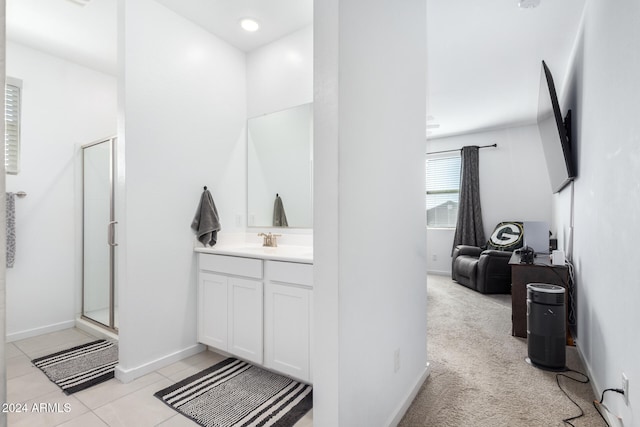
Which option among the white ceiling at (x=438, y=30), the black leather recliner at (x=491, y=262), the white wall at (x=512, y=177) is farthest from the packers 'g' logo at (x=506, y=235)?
the white ceiling at (x=438, y=30)

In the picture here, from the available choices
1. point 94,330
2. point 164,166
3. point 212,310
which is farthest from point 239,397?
point 94,330

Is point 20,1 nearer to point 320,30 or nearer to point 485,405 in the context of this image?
point 320,30

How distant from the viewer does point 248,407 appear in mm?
1797

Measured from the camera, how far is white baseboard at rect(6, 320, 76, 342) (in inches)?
110

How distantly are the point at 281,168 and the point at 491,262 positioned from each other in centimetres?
325

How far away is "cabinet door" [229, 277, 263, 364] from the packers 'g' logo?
13.9 ft

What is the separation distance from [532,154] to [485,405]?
455 cm

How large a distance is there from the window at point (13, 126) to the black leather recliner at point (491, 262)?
514cm

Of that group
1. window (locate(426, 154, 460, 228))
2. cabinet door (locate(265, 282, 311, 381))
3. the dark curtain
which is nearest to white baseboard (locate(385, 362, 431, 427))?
cabinet door (locate(265, 282, 311, 381))

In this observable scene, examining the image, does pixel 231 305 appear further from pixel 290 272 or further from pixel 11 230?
pixel 11 230

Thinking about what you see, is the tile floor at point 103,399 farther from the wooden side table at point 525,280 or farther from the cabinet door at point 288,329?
the wooden side table at point 525,280

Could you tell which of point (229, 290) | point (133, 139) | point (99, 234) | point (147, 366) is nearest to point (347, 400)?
point (229, 290)

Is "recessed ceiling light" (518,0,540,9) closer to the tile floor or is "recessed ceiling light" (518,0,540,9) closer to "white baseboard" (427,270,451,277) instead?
the tile floor

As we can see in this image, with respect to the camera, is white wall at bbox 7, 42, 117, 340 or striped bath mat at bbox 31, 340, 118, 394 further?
white wall at bbox 7, 42, 117, 340
